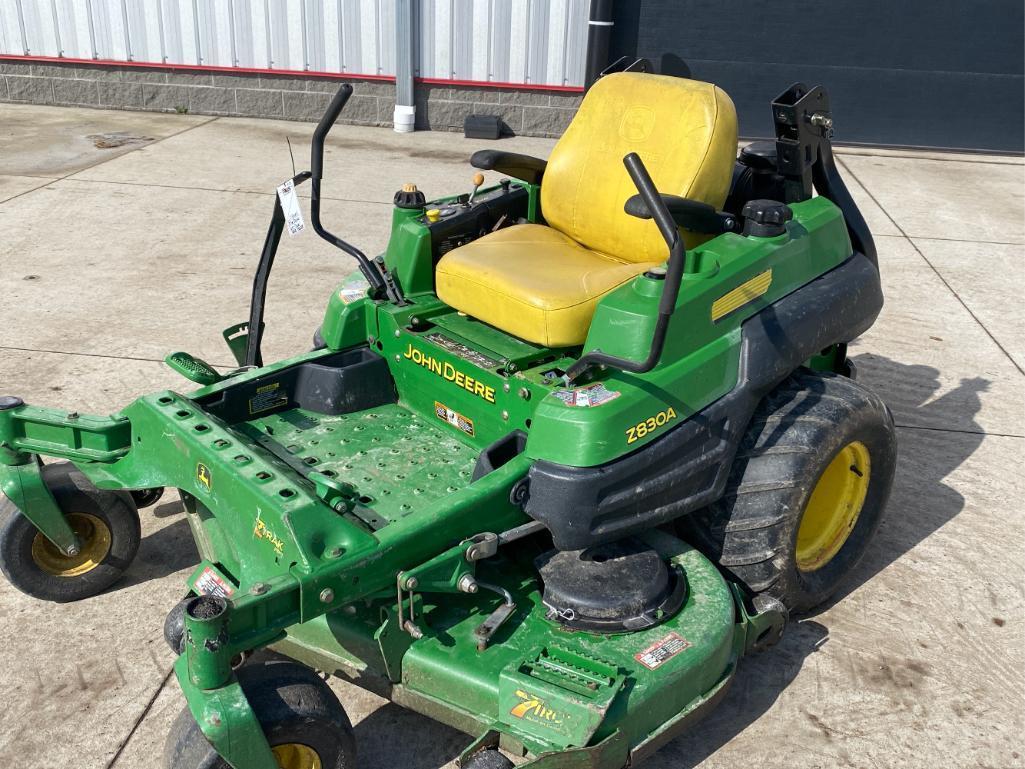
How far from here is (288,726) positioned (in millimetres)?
2438

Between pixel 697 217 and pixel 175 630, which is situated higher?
pixel 697 217

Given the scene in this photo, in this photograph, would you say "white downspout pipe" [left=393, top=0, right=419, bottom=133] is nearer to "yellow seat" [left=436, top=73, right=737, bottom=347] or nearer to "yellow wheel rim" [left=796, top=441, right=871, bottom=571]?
"yellow seat" [left=436, top=73, right=737, bottom=347]

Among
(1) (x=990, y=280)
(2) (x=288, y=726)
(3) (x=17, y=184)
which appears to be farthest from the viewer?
(3) (x=17, y=184)

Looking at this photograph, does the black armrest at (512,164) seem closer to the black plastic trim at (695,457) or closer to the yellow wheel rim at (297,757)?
the black plastic trim at (695,457)

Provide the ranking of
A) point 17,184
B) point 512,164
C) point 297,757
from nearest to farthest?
point 297,757
point 512,164
point 17,184

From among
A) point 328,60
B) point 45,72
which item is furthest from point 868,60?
point 45,72

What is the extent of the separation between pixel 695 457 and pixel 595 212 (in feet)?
3.72

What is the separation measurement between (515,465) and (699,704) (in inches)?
31.3

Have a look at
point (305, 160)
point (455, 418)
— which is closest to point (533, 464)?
point (455, 418)

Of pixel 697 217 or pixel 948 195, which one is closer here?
pixel 697 217

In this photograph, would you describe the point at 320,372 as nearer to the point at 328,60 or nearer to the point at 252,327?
the point at 252,327

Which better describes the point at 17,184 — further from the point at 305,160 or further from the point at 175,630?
the point at 175,630

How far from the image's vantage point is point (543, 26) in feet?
31.6

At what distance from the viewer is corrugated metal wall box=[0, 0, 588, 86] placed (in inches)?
379
